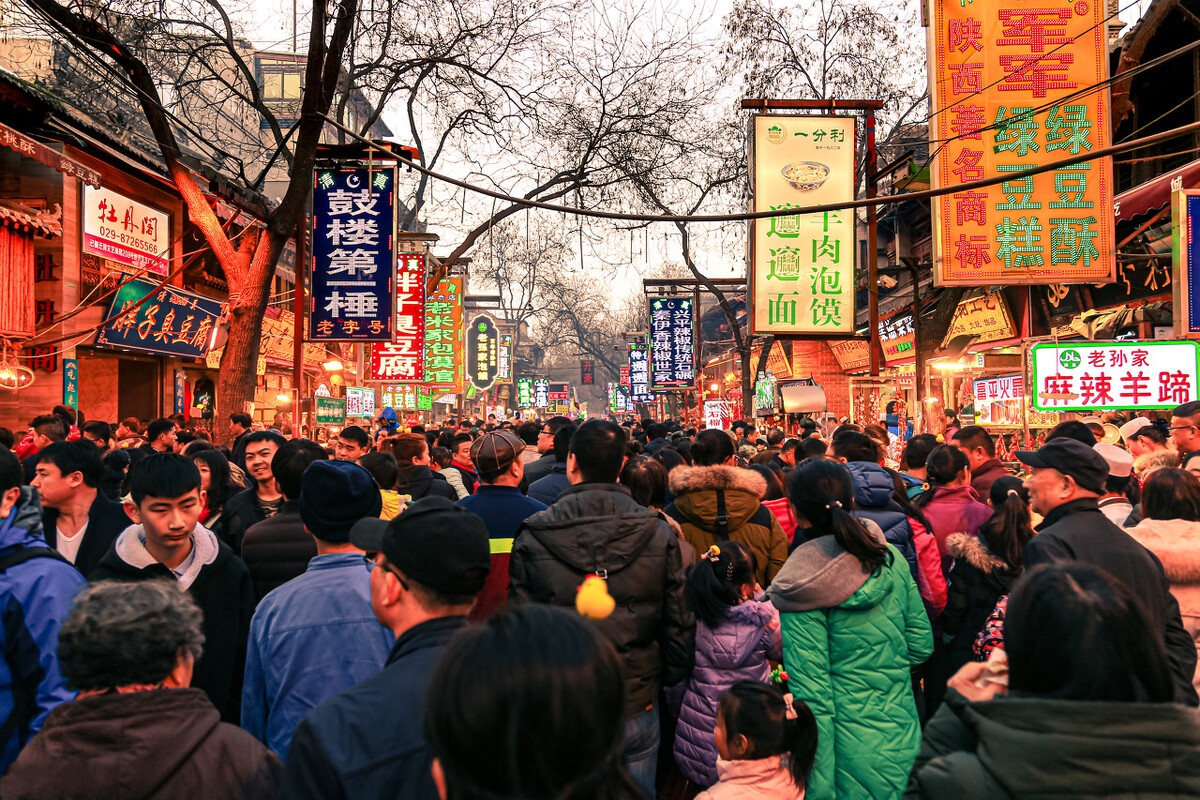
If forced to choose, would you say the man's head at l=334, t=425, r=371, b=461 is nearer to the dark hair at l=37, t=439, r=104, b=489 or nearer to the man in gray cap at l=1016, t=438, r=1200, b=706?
the dark hair at l=37, t=439, r=104, b=489

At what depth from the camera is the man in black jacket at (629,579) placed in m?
3.44

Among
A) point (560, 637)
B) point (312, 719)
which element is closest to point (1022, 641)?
point (560, 637)

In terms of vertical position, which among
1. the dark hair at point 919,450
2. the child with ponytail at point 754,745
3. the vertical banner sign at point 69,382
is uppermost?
the vertical banner sign at point 69,382

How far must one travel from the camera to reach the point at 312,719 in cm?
186

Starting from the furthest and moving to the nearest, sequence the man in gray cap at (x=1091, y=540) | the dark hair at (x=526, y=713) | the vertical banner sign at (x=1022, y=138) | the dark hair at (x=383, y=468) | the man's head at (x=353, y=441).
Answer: the vertical banner sign at (x=1022, y=138)
the man's head at (x=353, y=441)
the dark hair at (x=383, y=468)
the man in gray cap at (x=1091, y=540)
the dark hair at (x=526, y=713)

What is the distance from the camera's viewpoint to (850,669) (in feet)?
11.8

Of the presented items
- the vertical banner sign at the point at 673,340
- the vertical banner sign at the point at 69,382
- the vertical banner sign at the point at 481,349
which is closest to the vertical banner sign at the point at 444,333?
the vertical banner sign at the point at 673,340

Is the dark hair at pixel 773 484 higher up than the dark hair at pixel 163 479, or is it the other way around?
the dark hair at pixel 163 479

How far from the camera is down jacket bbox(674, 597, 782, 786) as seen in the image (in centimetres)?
400

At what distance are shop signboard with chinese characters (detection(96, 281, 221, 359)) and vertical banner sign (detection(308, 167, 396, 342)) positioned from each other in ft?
8.56

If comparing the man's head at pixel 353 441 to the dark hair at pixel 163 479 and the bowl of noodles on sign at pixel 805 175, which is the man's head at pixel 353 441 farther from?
the bowl of noodles on sign at pixel 805 175

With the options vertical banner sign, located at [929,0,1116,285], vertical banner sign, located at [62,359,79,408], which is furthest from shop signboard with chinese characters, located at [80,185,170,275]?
vertical banner sign, located at [929,0,1116,285]

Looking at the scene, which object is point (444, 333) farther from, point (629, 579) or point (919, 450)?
point (629, 579)

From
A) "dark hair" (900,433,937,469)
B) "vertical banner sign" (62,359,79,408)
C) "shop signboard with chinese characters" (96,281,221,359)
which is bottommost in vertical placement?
"dark hair" (900,433,937,469)
